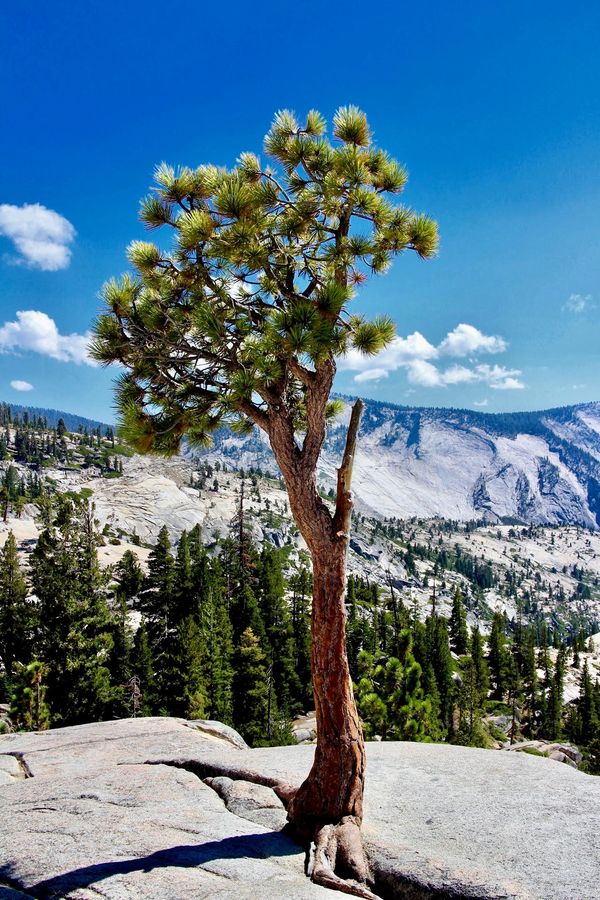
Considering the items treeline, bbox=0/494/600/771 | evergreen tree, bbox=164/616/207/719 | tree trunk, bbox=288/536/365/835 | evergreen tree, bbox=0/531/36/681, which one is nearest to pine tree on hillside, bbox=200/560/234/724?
treeline, bbox=0/494/600/771

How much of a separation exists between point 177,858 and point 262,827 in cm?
203

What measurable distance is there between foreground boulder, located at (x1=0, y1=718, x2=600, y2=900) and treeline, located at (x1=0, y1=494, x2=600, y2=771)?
16.6m

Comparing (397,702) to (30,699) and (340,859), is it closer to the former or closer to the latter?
(30,699)

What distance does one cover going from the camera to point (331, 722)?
349 inches

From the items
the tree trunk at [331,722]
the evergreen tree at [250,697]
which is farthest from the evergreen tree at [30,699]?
the tree trunk at [331,722]

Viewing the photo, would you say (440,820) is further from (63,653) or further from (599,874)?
(63,653)

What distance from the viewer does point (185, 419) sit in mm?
9336

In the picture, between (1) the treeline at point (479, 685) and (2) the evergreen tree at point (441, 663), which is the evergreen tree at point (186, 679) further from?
(2) the evergreen tree at point (441, 663)

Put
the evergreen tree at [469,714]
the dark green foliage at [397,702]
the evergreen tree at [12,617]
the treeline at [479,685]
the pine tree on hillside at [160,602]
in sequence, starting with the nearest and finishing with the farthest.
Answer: the dark green foliage at [397,702]
the evergreen tree at [12,617]
the evergreen tree at [469,714]
the pine tree on hillside at [160,602]
the treeline at [479,685]

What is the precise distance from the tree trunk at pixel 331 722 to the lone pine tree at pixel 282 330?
2cm

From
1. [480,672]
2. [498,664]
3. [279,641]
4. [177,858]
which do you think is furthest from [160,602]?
[498,664]

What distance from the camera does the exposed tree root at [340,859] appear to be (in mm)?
7156

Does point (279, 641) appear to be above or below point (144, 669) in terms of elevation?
below

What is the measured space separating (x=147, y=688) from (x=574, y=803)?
41.1 metres
